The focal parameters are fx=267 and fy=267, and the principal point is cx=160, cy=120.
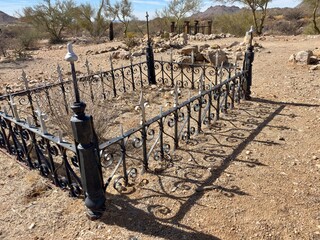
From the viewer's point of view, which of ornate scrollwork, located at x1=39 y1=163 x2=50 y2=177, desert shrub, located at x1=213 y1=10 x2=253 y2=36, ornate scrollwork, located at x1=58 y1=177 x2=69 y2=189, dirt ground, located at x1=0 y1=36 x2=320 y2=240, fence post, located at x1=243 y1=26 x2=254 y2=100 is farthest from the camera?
desert shrub, located at x1=213 y1=10 x2=253 y2=36

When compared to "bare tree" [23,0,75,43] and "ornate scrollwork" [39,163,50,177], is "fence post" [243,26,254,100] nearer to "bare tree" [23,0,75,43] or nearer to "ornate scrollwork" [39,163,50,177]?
"ornate scrollwork" [39,163,50,177]

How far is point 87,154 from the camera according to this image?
1977 millimetres

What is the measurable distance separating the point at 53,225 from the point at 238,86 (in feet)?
11.5

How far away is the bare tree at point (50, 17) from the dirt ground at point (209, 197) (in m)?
19.9

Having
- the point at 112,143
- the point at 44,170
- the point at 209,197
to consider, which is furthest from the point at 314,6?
the point at 44,170

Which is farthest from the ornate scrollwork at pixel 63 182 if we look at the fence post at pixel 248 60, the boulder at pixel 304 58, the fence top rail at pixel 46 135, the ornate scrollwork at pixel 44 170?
the boulder at pixel 304 58

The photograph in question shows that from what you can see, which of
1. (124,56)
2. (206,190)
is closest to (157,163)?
(206,190)

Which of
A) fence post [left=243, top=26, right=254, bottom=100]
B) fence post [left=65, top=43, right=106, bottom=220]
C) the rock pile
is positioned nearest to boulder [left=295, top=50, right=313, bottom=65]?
the rock pile

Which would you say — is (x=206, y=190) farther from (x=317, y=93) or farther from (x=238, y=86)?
(x=317, y=93)

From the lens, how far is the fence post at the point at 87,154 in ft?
5.93

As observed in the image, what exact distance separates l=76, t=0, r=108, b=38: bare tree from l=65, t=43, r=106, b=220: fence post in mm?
22196

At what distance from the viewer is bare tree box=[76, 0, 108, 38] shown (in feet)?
74.7

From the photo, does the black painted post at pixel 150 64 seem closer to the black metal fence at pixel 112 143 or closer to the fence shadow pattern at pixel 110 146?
the black metal fence at pixel 112 143

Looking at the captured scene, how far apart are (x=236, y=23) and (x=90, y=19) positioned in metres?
12.2
